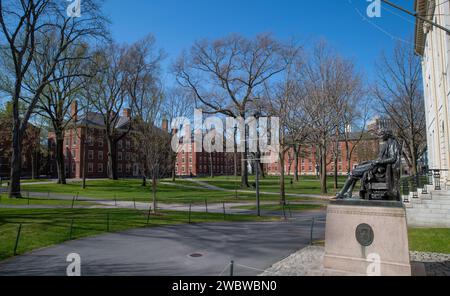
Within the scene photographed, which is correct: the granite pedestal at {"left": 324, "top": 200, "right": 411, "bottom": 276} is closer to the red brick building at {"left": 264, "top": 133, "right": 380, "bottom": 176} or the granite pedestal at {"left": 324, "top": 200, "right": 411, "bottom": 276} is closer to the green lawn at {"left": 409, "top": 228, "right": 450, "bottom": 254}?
the green lawn at {"left": 409, "top": 228, "right": 450, "bottom": 254}

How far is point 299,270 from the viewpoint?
841cm

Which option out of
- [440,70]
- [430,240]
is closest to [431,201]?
[430,240]

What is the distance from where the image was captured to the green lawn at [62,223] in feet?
38.5

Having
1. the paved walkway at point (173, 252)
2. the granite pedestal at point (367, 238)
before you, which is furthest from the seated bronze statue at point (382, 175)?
the paved walkway at point (173, 252)

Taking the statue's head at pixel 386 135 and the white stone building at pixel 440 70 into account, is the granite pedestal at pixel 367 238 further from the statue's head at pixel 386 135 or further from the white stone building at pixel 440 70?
the white stone building at pixel 440 70

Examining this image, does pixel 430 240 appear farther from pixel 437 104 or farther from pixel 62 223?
pixel 62 223

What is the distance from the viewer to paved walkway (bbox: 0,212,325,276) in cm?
852

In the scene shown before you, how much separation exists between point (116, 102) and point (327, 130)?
1259 inches

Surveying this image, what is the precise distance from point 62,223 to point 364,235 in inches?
530

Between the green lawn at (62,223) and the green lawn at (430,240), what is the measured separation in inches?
309

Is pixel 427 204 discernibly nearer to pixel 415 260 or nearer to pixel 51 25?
pixel 415 260

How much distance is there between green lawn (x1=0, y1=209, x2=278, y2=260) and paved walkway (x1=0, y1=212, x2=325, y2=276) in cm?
100

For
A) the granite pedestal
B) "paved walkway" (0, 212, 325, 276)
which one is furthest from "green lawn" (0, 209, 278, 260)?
the granite pedestal
